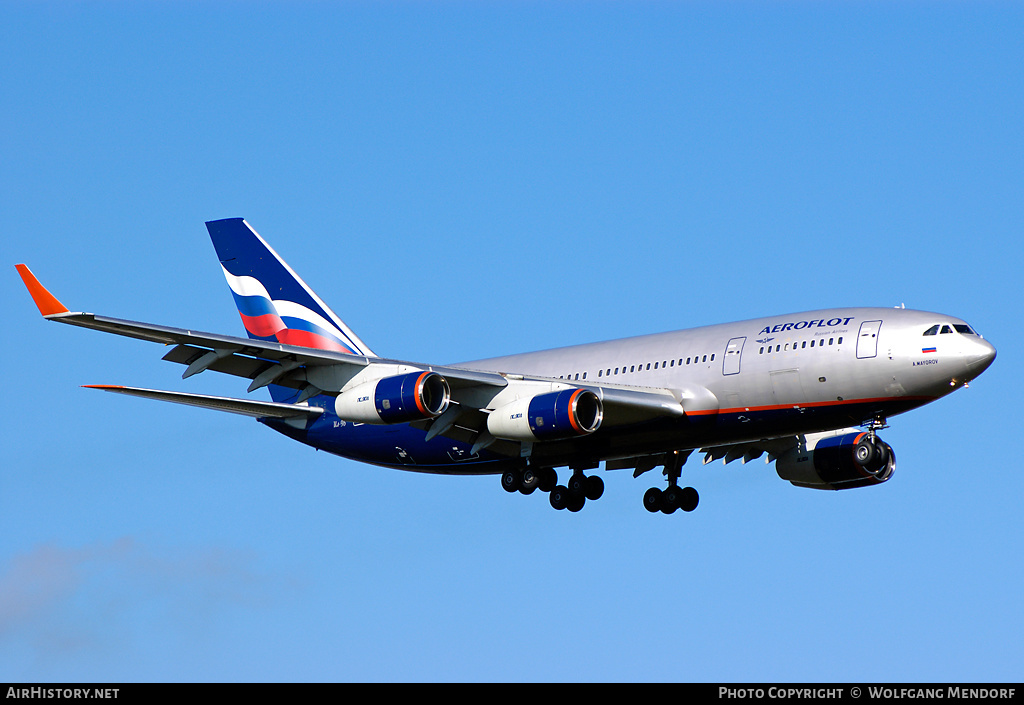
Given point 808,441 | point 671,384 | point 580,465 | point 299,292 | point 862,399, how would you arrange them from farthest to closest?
point 299,292 → point 808,441 → point 580,465 → point 671,384 → point 862,399

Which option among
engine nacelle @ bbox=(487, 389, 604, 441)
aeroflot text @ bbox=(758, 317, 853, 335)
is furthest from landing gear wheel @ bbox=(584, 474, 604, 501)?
aeroflot text @ bbox=(758, 317, 853, 335)

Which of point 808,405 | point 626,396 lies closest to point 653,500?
point 626,396

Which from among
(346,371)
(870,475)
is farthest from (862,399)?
(346,371)

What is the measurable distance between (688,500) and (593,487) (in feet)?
11.2

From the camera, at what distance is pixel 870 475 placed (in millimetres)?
45688

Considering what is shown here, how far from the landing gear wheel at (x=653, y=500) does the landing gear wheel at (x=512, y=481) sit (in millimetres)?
5308

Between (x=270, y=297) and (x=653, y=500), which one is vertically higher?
(x=270, y=297)

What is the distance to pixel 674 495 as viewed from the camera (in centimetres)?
4575

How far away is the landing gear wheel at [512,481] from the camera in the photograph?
142 ft

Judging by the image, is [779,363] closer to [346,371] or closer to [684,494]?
[684,494]

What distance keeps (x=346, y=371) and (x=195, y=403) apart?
4.93 metres
